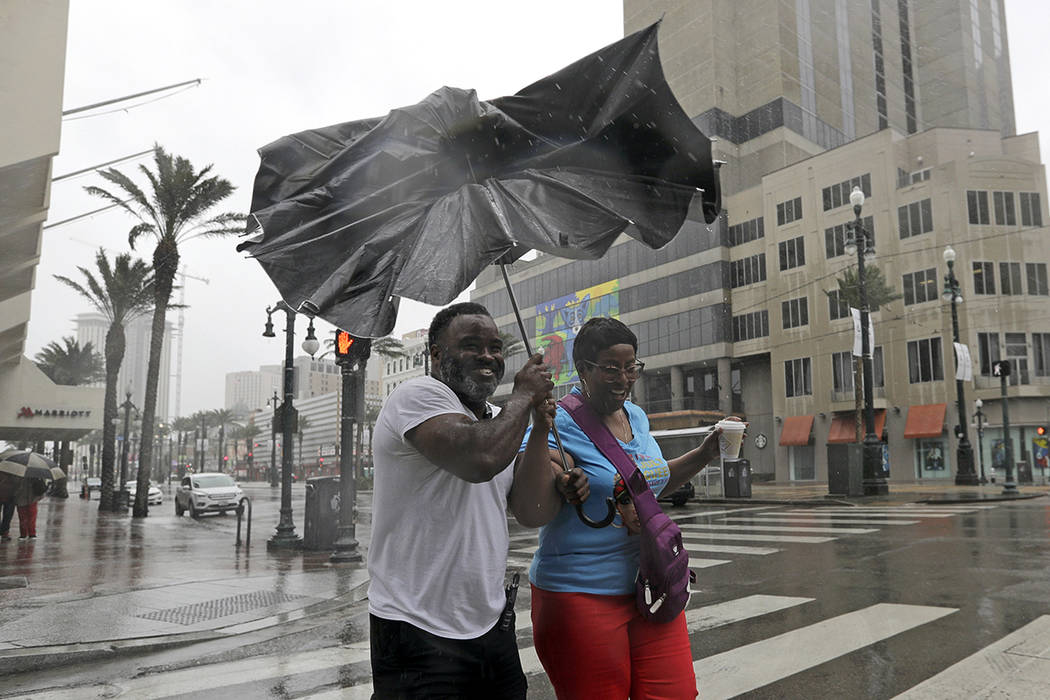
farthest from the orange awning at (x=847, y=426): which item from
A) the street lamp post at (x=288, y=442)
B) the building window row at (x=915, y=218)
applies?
the street lamp post at (x=288, y=442)

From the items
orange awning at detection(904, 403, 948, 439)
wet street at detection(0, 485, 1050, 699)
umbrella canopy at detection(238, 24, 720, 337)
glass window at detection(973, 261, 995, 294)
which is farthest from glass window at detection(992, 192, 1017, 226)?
umbrella canopy at detection(238, 24, 720, 337)

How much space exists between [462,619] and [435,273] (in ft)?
3.69

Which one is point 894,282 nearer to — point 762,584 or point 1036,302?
point 1036,302

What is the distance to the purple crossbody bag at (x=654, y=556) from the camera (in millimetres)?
2672

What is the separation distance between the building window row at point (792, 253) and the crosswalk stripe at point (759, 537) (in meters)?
36.2

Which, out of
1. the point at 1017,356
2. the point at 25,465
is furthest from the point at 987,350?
A: the point at 25,465

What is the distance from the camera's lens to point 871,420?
23.2 m

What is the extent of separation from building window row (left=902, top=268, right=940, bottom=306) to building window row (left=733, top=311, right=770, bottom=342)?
28.8ft

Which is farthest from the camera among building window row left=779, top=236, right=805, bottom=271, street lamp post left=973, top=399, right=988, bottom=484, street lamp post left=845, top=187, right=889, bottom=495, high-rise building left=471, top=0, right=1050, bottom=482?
building window row left=779, top=236, right=805, bottom=271

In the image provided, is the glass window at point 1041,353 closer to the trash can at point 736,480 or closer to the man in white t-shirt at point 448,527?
the trash can at point 736,480

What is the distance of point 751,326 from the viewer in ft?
164

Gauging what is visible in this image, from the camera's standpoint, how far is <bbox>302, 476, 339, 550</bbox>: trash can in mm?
13422

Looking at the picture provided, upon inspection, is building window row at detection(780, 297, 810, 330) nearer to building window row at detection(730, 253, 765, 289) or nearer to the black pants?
building window row at detection(730, 253, 765, 289)

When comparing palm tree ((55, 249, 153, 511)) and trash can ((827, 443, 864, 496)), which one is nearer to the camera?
trash can ((827, 443, 864, 496))
